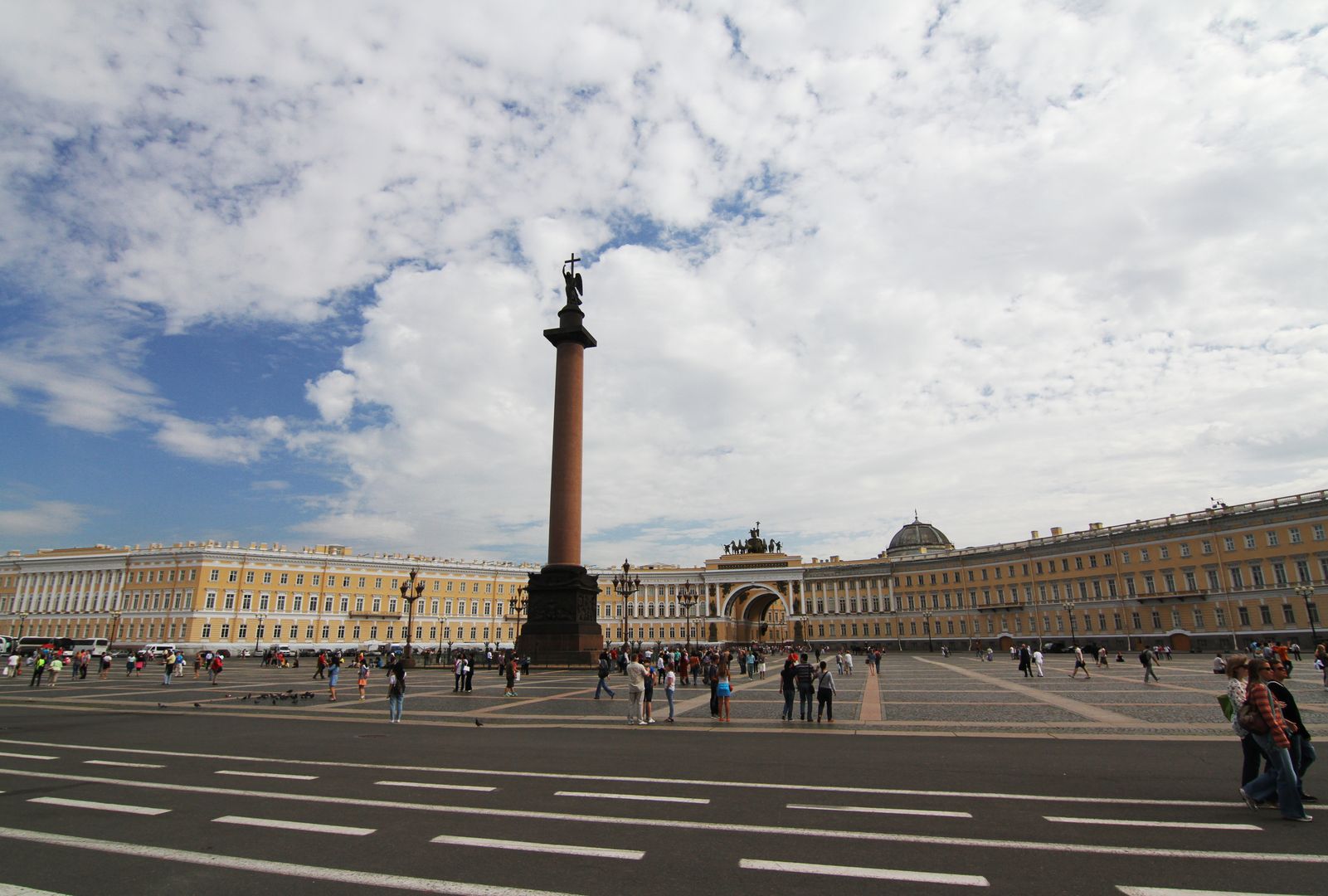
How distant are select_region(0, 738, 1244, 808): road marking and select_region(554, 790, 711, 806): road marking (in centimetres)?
83

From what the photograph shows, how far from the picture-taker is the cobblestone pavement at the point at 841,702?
17.4 metres

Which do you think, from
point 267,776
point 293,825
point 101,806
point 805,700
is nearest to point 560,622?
point 805,700

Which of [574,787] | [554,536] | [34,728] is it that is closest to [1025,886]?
[574,787]

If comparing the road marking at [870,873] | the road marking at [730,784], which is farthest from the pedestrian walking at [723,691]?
the road marking at [870,873]

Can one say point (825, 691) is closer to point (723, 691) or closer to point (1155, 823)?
point (723, 691)

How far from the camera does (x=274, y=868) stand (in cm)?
693

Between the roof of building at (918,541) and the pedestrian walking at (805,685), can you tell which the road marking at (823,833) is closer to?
the pedestrian walking at (805,685)

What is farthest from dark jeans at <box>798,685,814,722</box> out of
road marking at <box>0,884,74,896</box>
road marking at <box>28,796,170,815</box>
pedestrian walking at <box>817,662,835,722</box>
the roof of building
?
the roof of building

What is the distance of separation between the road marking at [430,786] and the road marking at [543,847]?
8.19 feet

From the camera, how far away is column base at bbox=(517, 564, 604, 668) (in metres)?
40.2

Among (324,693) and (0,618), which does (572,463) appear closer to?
(324,693)

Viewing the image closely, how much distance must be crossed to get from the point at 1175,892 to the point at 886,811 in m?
3.34

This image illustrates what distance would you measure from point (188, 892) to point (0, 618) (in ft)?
464

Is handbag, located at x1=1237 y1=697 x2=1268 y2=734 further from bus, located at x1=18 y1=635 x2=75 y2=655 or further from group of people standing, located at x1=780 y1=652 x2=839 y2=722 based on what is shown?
bus, located at x1=18 y1=635 x2=75 y2=655
